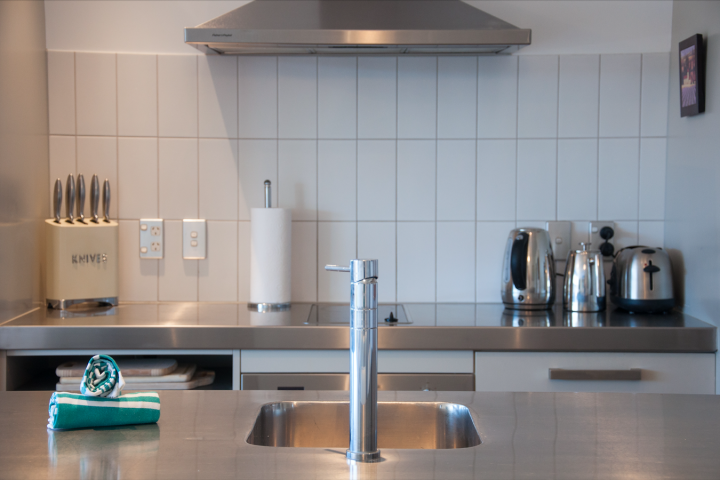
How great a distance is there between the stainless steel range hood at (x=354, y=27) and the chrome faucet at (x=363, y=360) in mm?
1157

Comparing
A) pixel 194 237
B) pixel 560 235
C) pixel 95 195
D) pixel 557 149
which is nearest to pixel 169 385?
pixel 194 237

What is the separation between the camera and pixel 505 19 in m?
2.20

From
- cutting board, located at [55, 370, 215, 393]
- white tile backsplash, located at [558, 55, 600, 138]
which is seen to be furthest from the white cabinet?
white tile backsplash, located at [558, 55, 600, 138]

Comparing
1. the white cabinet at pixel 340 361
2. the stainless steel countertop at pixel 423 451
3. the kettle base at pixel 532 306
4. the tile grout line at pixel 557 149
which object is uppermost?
the tile grout line at pixel 557 149

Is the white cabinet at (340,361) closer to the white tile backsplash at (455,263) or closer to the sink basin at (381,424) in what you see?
the white tile backsplash at (455,263)

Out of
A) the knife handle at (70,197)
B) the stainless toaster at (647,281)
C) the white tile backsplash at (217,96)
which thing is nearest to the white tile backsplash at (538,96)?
the stainless toaster at (647,281)

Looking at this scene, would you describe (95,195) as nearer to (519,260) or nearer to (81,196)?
(81,196)

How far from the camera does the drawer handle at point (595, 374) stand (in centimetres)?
177

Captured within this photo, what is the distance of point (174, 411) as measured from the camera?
3.29 ft

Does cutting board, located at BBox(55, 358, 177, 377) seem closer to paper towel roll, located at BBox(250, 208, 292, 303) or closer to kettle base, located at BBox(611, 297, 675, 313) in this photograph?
paper towel roll, located at BBox(250, 208, 292, 303)

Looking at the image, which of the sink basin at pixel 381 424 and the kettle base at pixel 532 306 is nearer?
the sink basin at pixel 381 424

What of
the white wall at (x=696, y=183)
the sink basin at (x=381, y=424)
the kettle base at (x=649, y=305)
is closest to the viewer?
the sink basin at (x=381, y=424)

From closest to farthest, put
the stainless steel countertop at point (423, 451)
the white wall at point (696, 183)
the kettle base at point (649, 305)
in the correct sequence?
1. the stainless steel countertop at point (423, 451)
2. the white wall at point (696, 183)
3. the kettle base at point (649, 305)

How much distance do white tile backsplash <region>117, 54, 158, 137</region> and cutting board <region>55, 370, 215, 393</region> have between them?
861mm
